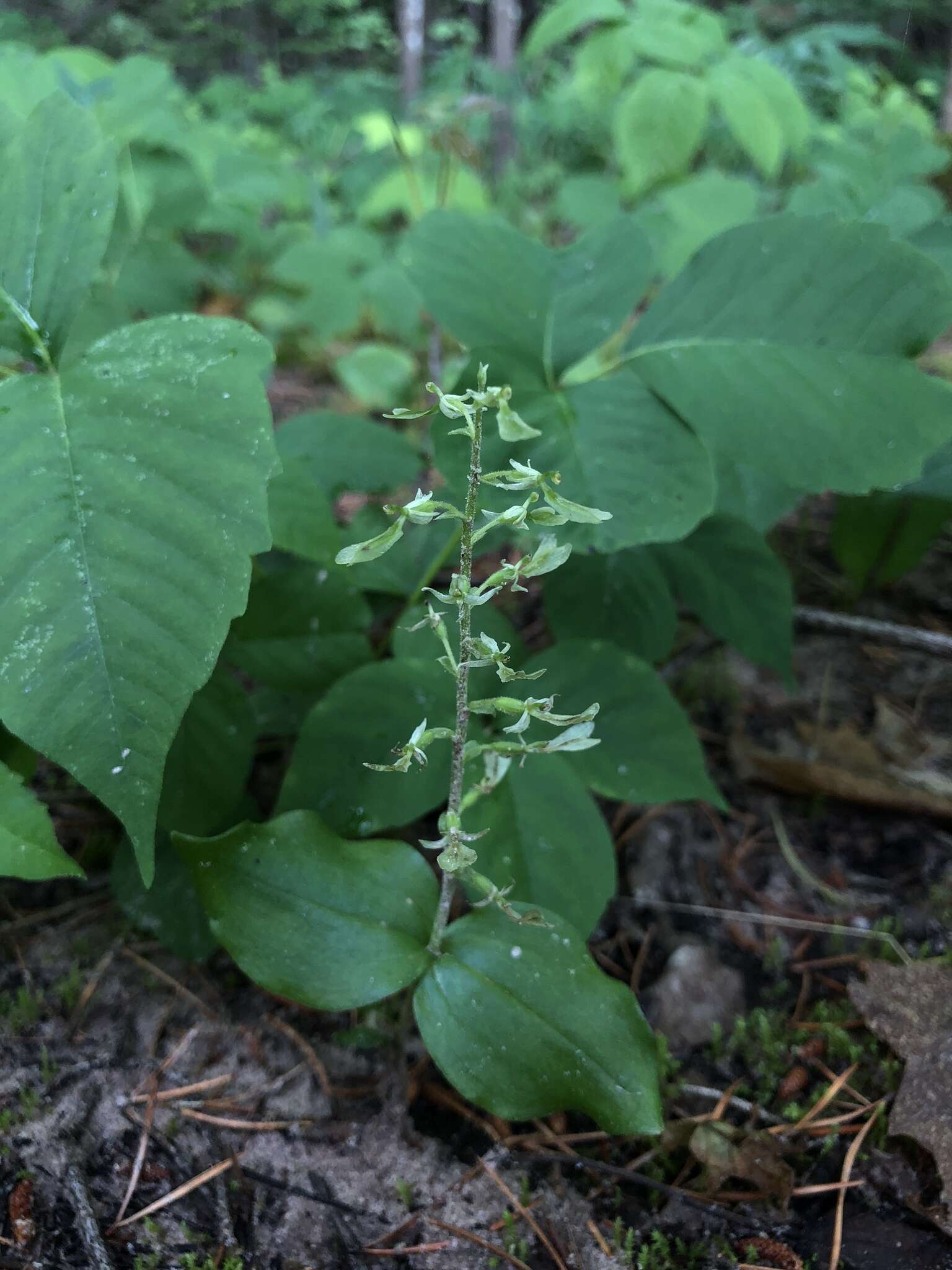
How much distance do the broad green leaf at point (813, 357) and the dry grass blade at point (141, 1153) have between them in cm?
145

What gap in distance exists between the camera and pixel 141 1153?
1211 mm

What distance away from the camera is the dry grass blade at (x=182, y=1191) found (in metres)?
1.12

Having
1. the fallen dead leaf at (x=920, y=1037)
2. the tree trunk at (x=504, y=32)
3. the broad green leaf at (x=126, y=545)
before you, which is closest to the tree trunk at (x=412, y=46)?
the tree trunk at (x=504, y=32)

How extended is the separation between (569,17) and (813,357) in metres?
2.05

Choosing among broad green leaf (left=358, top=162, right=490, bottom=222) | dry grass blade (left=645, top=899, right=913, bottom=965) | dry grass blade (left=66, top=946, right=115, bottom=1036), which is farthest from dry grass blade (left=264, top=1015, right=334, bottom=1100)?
broad green leaf (left=358, top=162, right=490, bottom=222)

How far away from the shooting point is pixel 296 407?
361 cm

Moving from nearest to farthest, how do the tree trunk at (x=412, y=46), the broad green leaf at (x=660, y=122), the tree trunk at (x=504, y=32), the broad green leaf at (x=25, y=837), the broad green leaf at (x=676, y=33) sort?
the broad green leaf at (x=25, y=837) → the broad green leaf at (x=676, y=33) → the broad green leaf at (x=660, y=122) → the tree trunk at (x=504, y=32) → the tree trunk at (x=412, y=46)

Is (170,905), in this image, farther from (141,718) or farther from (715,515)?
(715,515)

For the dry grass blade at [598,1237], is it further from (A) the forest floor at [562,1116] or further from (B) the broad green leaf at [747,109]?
(B) the broad green leaf at [747,109]

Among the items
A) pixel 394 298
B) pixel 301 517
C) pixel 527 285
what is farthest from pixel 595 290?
pixel 394 298

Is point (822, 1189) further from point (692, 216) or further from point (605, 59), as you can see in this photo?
point (605, 59)

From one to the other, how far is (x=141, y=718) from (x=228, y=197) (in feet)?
14.5

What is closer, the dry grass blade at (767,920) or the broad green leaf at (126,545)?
the broad green leaf at (126,545)

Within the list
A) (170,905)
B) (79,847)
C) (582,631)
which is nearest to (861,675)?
(582,631)
